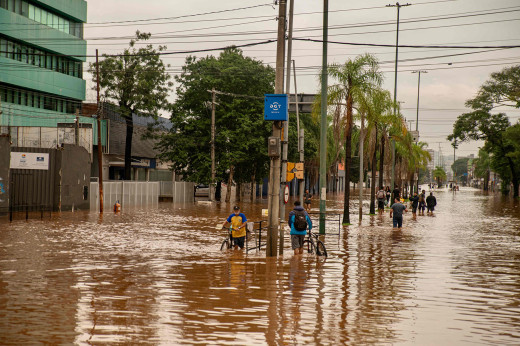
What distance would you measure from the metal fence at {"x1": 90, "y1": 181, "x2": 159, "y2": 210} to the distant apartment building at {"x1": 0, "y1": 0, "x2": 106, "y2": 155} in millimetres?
3412

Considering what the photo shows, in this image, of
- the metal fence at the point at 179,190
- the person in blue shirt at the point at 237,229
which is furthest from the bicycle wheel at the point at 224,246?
the metal fence at the point at 179,190

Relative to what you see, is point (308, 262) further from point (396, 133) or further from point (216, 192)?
point (216, 192)

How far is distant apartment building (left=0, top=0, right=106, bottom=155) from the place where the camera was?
44656 mm

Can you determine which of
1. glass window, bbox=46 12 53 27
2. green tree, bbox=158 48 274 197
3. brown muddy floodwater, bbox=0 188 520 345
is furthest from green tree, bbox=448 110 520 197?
brown muddy floodwater, bbox=0 188 520 345

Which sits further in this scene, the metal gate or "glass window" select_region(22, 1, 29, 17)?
"glass window" select_region(22, 1, 29, 17)

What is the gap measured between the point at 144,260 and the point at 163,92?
4156cm

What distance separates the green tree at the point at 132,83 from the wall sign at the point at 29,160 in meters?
17.5

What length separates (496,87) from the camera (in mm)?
74500

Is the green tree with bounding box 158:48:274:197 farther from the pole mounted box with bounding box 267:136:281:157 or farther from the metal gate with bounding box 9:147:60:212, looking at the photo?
the pole mounted box with bounding box 267:136:281:157

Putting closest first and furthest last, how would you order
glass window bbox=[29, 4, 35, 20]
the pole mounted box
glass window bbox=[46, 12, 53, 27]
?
the pole mounted box, glass window bbox=[29, 4, 35, 20], glass window bbox=[46, 12, 53, 27]

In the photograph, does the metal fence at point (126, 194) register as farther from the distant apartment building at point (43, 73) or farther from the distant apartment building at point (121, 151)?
the distant apartment building at point (121, 151)

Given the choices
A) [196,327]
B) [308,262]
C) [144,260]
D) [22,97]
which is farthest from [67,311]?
[22,97]

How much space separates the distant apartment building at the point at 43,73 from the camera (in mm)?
44656

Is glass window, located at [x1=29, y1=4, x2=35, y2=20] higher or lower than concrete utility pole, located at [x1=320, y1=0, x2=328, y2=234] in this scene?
higher
